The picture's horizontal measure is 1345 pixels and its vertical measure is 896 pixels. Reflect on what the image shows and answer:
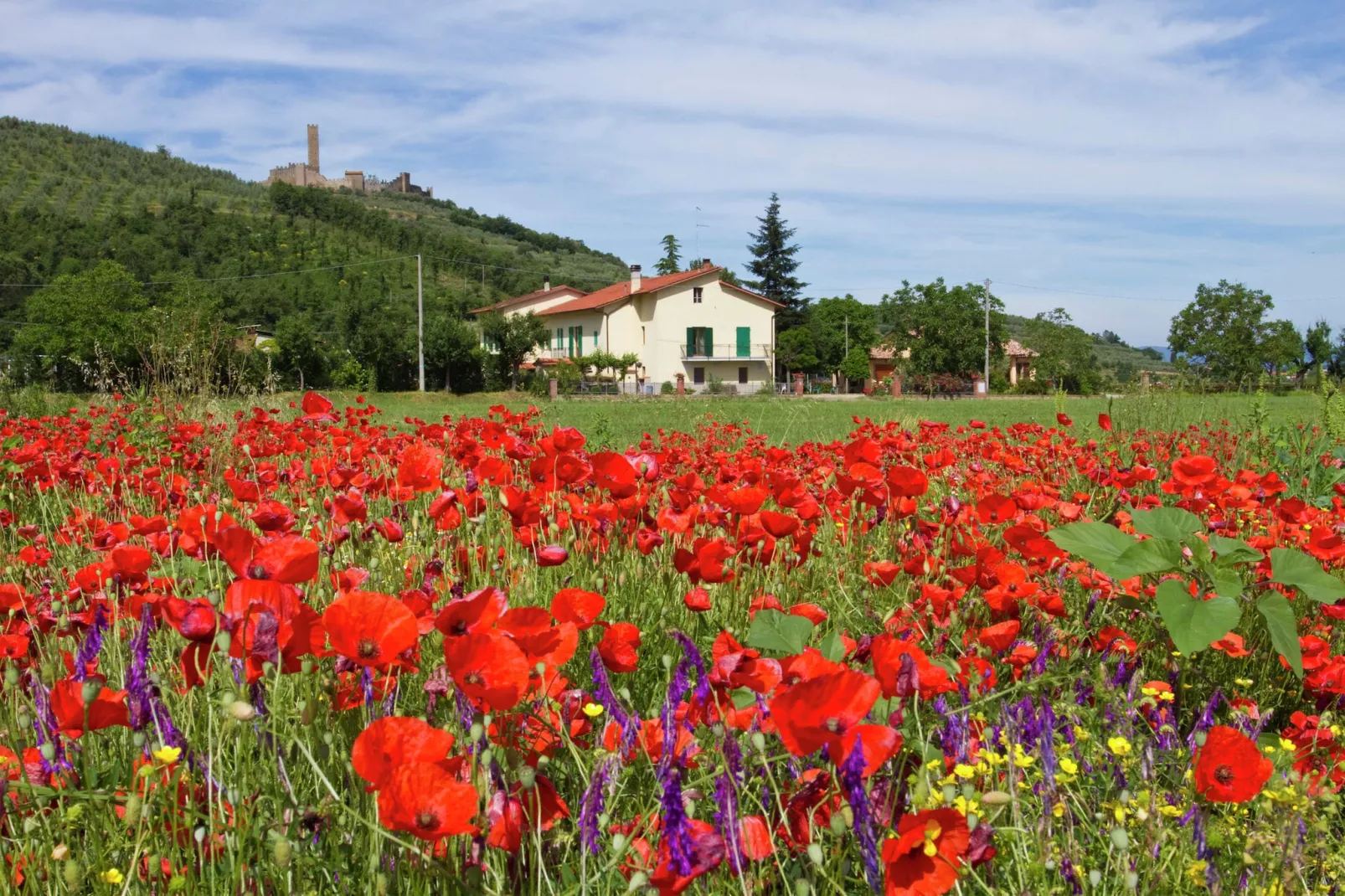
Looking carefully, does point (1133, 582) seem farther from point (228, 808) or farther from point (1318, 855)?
point (228, 808)

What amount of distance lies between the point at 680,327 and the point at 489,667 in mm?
45749

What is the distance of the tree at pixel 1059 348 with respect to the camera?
61.9 m

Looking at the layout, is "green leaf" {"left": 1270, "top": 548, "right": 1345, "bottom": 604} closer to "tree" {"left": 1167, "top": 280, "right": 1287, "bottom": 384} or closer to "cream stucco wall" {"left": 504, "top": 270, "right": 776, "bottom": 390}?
"cream stucco wall" {"left": 504, "top": 270, "right": 776, "bottom": 390}

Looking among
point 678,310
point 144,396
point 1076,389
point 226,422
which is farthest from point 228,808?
point 1076,389

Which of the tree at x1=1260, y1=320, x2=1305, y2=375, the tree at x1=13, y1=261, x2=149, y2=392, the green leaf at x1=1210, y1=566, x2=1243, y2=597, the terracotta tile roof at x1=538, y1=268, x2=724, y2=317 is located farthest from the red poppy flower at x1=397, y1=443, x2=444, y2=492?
the tree at x1=1260, y1=320, x2=1305, y2=375

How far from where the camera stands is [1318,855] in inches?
51.8

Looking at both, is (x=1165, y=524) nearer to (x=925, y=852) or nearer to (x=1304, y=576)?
(x=1304, y=576)

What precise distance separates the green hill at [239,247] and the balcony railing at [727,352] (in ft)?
38.5

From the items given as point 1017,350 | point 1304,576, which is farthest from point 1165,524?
point 1017,350

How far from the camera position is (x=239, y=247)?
60531 millimetres

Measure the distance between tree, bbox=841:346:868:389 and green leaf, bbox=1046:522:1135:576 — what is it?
55.5 meters

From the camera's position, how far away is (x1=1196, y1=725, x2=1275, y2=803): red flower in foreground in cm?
105

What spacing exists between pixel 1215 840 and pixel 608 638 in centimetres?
72

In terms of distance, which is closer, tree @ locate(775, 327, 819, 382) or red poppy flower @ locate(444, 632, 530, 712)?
red poppy flower @ locate(444, 632, 530, 712)
